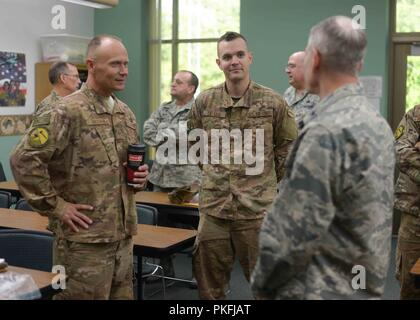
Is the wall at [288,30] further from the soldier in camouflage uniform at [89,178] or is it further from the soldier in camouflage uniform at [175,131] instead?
the soldier in camouflage uniform at [89,178]

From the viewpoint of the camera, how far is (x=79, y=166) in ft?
7.64

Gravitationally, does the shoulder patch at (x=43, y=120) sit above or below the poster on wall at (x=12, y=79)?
below

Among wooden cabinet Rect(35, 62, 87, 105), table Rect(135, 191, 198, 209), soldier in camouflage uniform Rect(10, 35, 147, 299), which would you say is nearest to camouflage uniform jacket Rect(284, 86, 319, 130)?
table Rect(135, 191, 198, 209)

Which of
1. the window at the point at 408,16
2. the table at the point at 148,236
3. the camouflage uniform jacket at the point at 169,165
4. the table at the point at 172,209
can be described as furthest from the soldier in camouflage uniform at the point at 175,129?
the window at the point at 408,16

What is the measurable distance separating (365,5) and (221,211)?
4332mm

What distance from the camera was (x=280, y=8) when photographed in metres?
6.54

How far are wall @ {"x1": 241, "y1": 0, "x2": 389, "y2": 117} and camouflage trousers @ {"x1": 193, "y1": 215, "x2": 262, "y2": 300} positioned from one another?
3957 mm

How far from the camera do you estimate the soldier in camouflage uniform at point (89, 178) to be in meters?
2.27

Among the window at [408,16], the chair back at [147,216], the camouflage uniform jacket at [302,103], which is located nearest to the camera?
the chair back at [147,216]

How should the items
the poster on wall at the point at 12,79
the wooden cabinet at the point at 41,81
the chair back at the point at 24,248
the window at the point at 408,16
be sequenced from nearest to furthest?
the chair back at the point at 24,248 → the window at the point at 408,16 → the poster on wall at the point at 12,79 → the wooden cabinet at the point at 41,81

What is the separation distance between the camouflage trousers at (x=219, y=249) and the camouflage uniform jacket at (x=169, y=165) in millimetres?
2024

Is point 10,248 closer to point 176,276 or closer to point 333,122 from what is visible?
point 333,122
